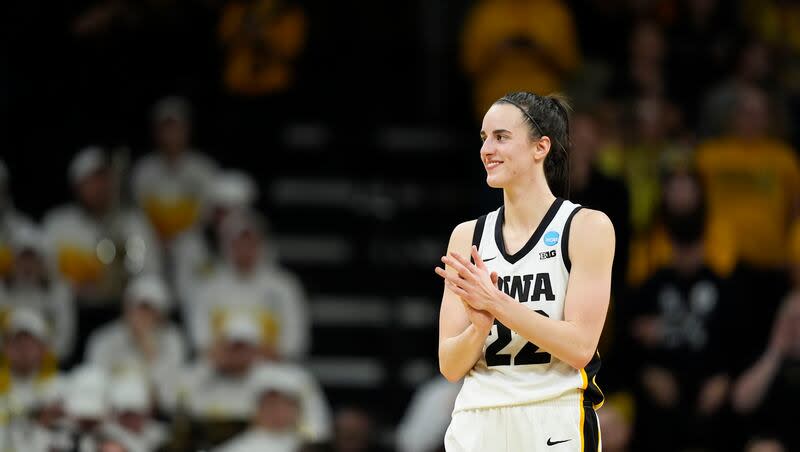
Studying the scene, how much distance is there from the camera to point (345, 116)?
11.5 metres

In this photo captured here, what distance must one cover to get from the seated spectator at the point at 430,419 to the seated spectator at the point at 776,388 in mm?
1885

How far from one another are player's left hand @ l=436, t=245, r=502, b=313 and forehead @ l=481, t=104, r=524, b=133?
40cm

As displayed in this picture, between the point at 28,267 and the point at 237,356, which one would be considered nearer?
the point at 237,356

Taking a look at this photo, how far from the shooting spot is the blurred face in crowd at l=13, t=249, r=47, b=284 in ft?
34.2

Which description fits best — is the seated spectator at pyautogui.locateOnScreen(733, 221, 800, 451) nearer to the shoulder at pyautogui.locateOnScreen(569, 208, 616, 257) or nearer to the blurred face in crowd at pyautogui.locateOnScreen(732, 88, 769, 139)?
the blurred face in crowd at pyautogui.locateOnScreen(732, 88, 769, 139)

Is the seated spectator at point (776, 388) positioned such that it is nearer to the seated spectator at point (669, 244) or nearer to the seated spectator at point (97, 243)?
the seated spectator at point (669, 244)

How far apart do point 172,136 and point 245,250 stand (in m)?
1.42

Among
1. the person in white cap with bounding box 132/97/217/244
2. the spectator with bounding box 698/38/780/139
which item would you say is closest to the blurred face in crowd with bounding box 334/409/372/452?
the person in white cap with bounding box 132/97/217/244

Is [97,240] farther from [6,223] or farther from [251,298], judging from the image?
[251,298]

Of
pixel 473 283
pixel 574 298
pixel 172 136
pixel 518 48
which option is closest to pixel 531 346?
pixel 574 298

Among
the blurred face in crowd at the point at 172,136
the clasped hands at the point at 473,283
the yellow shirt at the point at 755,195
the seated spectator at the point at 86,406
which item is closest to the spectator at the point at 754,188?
the yellow shirt at the point at 755,195

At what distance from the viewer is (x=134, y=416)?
932 cm

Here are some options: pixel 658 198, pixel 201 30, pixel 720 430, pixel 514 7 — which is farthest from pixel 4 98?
pixel 720 430

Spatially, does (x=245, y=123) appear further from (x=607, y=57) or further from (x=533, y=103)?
(x=533, y=103)
